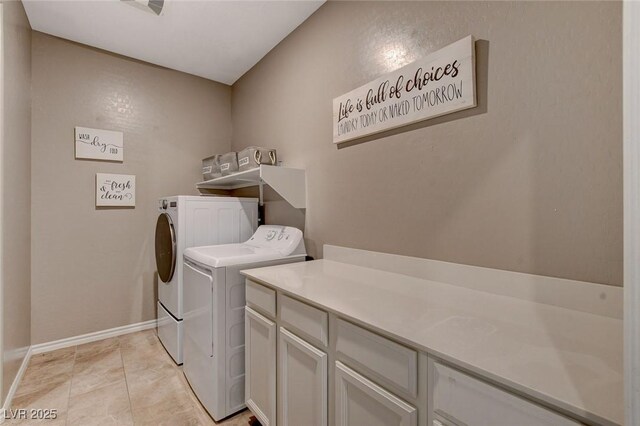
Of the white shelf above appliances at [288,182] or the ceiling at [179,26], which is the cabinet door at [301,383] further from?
the ceiling at [179,26]

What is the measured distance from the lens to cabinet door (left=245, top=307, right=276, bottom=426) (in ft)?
4.46

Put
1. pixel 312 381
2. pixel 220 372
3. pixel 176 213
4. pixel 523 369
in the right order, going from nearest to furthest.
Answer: pixel 523 369 → pixel 312 381 → pixel 220 372 → pixel 176 213

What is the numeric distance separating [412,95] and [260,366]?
5.09 ft

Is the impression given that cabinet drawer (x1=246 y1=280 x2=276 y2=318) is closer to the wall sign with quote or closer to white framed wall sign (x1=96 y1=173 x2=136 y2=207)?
the wall sign with quote

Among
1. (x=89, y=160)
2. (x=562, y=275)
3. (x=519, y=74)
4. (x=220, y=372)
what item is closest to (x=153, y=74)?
(x=89, y=160)

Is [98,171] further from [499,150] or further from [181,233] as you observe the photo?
[499,150]

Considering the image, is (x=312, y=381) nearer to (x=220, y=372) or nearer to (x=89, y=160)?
(x=220, y=372)

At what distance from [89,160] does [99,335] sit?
158cm

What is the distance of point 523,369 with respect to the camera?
2.08ft

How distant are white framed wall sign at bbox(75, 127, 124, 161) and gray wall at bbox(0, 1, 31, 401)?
323mm

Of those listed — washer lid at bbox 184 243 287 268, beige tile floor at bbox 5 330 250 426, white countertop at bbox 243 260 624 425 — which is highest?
washer lid at bbox 184 243 287 268

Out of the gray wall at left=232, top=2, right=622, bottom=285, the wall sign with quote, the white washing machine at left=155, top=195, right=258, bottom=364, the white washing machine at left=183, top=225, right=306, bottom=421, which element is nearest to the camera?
the gray wall at left=232, top=2, right=622, bottom=285

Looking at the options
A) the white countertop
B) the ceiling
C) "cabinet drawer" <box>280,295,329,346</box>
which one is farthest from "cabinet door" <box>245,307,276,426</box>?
the ceiling

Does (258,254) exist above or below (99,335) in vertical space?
above
